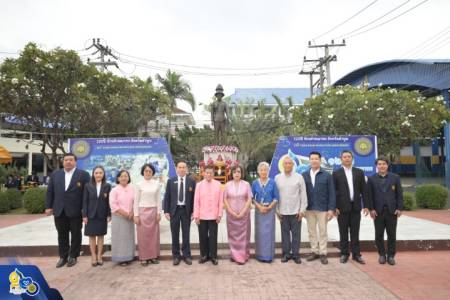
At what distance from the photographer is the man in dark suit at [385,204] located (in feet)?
19.6

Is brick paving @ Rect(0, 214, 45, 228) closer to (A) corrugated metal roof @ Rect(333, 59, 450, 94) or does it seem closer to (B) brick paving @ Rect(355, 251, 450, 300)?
(B) brick paving @ Rect(355, 251, 450, 300)

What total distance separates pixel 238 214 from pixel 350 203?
5.59 ft

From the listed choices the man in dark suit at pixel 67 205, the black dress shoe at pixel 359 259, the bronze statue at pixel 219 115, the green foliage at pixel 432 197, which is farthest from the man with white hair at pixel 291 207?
the green foliage at pixel 432 197

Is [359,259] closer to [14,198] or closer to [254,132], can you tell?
[14,198]

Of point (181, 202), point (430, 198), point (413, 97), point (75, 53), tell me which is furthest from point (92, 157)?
point (413, 97)

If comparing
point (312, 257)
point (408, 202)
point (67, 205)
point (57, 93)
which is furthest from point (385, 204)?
point (57, 93)

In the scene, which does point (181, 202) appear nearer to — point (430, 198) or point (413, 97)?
point (430, 198)

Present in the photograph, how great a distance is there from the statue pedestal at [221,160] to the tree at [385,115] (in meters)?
7.67

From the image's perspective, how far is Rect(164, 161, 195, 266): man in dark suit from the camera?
6.04 m

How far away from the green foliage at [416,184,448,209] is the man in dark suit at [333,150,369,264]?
872 cm

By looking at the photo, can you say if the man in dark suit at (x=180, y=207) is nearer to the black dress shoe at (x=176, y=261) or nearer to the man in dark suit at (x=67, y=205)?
the black dress shoe at (x=176, y=261)

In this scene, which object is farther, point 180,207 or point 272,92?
point 272,92

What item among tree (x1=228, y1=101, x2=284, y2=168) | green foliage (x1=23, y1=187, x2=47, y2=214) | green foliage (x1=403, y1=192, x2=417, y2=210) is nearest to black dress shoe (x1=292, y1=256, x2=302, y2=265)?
green foliage (x1=403, y1=192, x2=417, y2=210)

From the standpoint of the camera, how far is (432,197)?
13.4 m
